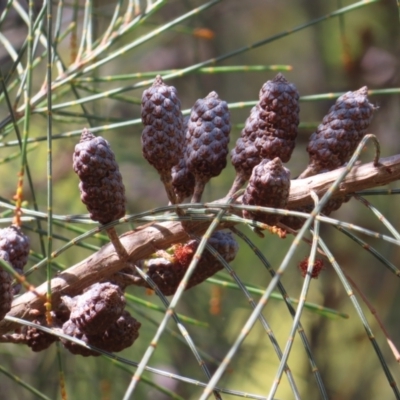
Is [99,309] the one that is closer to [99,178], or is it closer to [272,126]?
[99,178]

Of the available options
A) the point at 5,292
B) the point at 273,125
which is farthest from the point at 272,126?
the point at 5,292

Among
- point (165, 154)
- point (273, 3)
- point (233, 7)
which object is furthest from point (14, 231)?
point (273, 3)

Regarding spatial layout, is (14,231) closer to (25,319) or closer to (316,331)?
(25,319)

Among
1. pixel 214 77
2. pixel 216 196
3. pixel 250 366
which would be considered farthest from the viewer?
pixel 214 77

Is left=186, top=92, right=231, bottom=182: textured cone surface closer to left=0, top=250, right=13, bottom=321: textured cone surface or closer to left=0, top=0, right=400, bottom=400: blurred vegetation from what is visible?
left=0, top=250, right=13, bottom=321: textured cone surface

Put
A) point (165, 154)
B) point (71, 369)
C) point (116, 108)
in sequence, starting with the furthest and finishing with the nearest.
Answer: point (116, 108) → point (71, 369) → point (165, 154)

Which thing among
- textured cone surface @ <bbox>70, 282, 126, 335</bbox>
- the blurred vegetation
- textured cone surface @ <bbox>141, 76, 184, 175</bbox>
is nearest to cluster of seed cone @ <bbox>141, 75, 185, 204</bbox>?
textured cone surface @ <bbox>141, 76, 184, 175</bbox>
